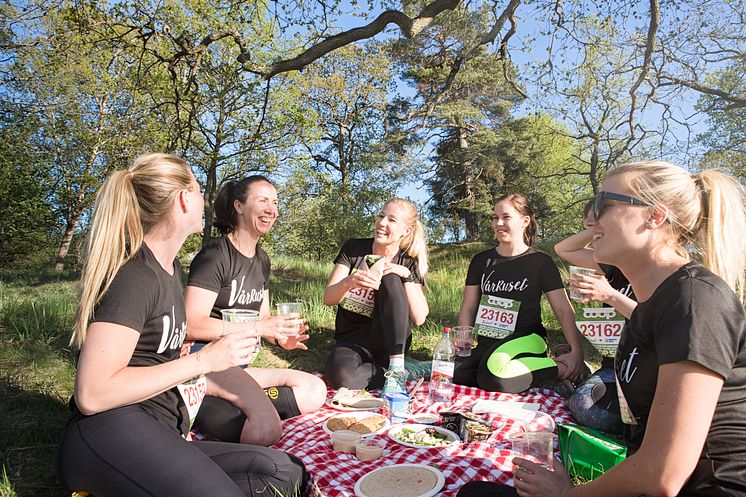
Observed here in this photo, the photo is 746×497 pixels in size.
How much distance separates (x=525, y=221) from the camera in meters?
4.35

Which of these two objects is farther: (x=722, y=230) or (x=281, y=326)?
(x=281, y=326)

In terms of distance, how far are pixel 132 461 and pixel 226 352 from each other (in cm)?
51

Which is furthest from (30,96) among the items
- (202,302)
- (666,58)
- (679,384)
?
(679,384)

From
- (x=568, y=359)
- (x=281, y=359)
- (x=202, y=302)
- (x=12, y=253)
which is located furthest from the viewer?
(x=12, y=253)

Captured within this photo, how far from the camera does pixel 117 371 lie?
6.18 ft

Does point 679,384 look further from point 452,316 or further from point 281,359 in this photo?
point 452,316

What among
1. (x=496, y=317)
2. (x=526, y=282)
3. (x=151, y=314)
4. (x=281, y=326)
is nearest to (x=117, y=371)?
(x=151, y=314)

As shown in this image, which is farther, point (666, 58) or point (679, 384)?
point (666, 58)

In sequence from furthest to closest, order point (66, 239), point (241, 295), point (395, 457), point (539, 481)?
point (66, 239) → point (241, 295) → point (395, 457) → point (539, 481)

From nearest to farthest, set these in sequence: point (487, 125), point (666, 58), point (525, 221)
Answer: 1. point (525, 221)
2. point (666, 58)
3. point (487, 125)

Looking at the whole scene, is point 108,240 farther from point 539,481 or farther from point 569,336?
point 569,336

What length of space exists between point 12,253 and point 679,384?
17472 mm

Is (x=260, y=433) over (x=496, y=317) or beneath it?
beneath

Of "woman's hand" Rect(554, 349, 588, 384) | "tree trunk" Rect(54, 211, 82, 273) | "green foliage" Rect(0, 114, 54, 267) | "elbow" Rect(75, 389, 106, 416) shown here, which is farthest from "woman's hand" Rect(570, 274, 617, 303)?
"tree trunk" Rect(54, 211, 82, 273)
